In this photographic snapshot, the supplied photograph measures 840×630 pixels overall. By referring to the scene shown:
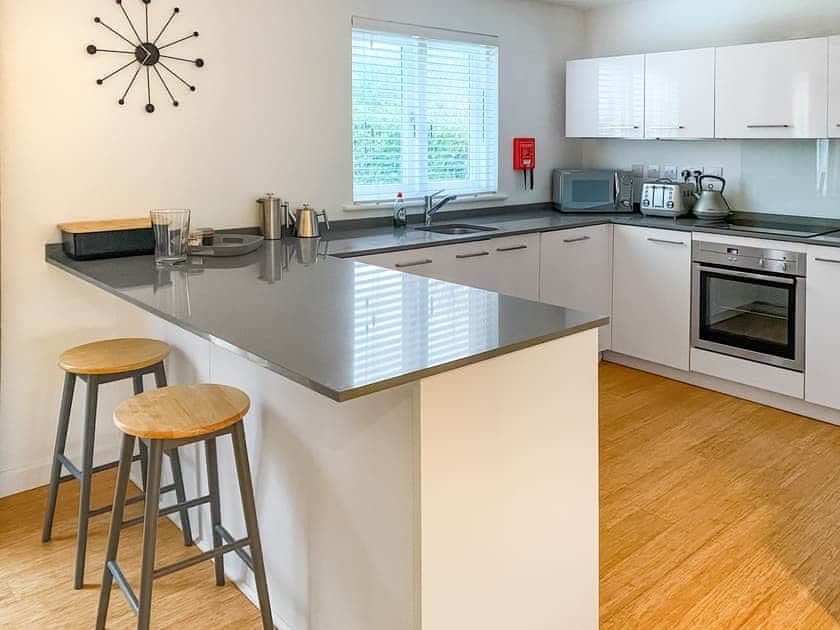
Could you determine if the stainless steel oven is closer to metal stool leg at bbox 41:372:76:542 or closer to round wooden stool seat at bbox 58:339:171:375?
round wooden stool seat at bbox 58:339:171:375

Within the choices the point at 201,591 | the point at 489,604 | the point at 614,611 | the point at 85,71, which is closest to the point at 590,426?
the point at 489,604

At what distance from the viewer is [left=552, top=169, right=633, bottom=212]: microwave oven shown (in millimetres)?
5086

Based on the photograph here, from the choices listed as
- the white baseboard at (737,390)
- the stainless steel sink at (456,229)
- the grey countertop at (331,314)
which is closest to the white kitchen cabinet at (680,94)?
the stainless steel sink at (456,229)

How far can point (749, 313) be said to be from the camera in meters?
4.11

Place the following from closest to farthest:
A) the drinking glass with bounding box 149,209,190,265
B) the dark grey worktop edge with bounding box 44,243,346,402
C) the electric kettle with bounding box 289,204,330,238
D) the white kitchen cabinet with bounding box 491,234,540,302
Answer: the dark grey worktop edge with bounding box 44,243,346,402 < the drinking glass with bounding box 149,209,190,265 < the electric kettle with bounding box 289,204,330,238 < the white kitchen cabinet with bounding box 491,234,540,302

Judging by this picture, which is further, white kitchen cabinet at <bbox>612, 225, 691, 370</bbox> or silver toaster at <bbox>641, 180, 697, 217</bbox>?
silver toaster at <bbox>641, 180, 697, 217</bbox>

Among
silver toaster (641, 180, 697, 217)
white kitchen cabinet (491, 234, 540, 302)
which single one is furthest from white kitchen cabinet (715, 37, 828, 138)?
white kitchen cabinet (491, 234, 540, 302)

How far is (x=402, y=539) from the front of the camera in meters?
1.77

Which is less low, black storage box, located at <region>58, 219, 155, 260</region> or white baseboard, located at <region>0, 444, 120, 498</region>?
black storage box, located at <region>58, 219, 155, 260</region>

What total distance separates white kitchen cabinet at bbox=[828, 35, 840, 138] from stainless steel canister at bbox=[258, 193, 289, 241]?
9.09ft

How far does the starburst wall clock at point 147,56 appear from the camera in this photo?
130 inches

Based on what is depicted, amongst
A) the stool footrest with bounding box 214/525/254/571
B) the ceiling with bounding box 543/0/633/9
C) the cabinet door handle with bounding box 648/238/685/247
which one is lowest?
the stool footrest with bounding box 214/525/254/571

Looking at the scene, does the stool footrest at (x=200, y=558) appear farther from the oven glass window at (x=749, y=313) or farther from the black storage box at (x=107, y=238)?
the oven glass window at (x=749, y=313)

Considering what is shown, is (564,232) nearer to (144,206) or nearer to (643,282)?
(643,282)
